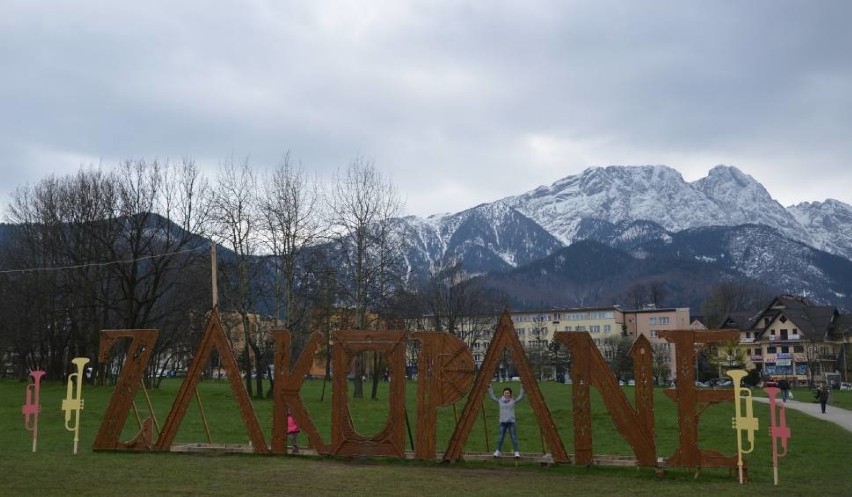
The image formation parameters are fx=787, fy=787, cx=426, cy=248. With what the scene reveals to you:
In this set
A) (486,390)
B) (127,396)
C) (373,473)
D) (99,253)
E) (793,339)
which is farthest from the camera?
(793,339)

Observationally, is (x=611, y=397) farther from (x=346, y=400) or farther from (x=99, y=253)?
(x=99, y=253)

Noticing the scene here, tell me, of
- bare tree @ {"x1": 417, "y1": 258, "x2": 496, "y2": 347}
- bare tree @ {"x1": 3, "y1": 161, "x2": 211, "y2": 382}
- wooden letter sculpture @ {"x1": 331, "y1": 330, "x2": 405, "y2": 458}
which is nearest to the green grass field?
wooden letter sculpture @ {"x1": 331, "y1": 330, "x2": 405, "y2": 458}

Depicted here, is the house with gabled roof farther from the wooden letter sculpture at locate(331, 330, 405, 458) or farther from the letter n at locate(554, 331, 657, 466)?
the wooden letter sculpture at locate(331, 330, 405, 458)

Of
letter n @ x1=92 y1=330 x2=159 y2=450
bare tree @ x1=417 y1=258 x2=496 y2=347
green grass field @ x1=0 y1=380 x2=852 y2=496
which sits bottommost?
green grass field @ x1=0 y1=380 x2=852 y2=496

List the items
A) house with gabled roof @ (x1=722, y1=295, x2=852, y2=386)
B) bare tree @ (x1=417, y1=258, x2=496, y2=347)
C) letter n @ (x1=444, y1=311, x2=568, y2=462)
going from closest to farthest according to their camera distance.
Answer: letter n @ (x1=444, y1=311, x2=568, y2=462), bare tree @ (x1=417, y1=258, x2=496, y2=347), house with gabled roof @ (x1=722, y1=295, x2=852, y2=386)

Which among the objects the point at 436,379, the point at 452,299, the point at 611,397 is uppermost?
the point at 452,299

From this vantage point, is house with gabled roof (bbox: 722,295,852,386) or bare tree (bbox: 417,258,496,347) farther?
house with gabled roof (bbox: 722,295,852,386)

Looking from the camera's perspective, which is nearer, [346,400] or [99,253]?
[346,400]

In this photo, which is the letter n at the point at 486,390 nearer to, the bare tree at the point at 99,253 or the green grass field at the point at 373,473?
the green grass field at the point at 373,473

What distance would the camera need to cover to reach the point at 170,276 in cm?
5831

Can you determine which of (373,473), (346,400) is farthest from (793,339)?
(373,473)

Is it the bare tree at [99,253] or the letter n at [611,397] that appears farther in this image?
the bare tree at [99,253]

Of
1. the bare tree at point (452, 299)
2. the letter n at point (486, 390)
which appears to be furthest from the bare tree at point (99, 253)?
the letter n at point (486, 390)

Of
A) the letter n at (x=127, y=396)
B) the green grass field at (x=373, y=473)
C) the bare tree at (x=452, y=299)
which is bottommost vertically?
the green grass field at (x=373, y=473)
